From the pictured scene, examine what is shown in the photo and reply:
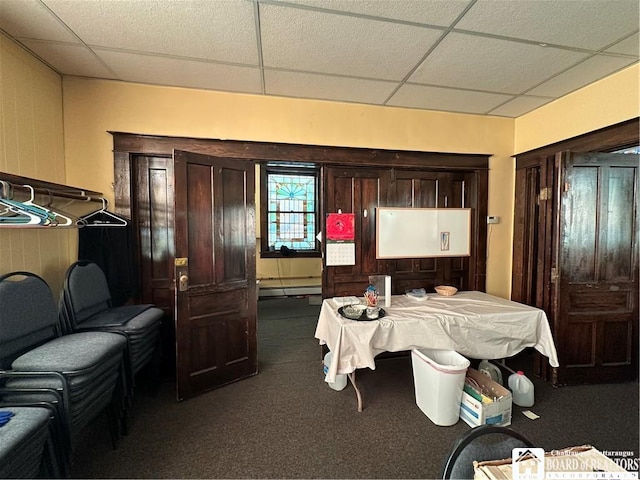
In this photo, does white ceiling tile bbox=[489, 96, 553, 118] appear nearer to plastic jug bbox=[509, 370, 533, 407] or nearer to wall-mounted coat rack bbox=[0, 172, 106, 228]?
plastic jug bbox=[509, 370, 533, 407]

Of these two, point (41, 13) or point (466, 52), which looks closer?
point (41, 13)

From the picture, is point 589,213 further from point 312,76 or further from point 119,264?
point 119,264

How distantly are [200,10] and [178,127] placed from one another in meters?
1.18

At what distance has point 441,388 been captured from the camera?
200 cm

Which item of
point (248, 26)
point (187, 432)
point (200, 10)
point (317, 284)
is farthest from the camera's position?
point (317, 284)

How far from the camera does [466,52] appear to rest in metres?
2.02

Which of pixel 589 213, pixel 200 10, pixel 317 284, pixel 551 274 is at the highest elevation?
pixel 200 10

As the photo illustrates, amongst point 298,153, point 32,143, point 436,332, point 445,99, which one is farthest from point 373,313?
point 32,143

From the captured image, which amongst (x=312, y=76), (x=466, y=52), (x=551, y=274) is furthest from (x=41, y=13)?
(x=551, y=274)

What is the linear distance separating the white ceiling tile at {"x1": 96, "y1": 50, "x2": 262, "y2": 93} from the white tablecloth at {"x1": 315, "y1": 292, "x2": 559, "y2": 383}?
2.17m

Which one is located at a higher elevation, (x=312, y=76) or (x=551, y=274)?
(x=312, y=76)

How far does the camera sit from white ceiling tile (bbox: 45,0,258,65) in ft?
5.22

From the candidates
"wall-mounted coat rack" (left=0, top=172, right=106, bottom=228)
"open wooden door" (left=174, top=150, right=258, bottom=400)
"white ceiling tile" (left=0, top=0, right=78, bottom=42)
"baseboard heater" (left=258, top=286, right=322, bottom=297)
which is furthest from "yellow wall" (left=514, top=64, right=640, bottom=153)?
"wall-mounted coat rack" (left=0, top=172, right=106, bottom=228)

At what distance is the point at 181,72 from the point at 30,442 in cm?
253
